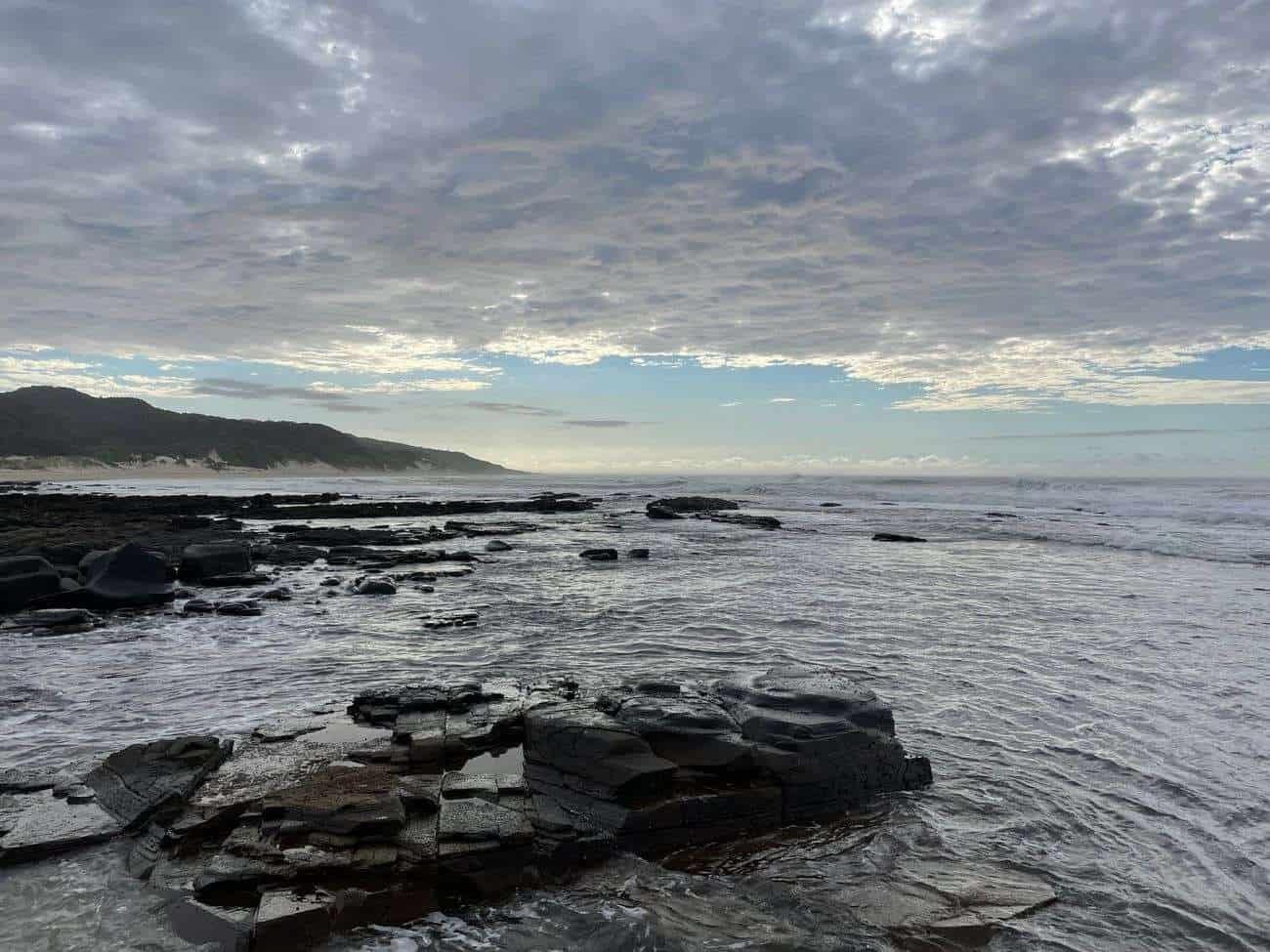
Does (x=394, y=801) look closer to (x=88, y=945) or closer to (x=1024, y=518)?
(x=88, y=945)

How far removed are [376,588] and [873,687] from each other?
11566 millimetres

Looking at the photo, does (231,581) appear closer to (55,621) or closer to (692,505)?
(55,621)

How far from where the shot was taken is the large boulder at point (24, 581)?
46.1ft

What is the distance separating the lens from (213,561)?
18109 mm

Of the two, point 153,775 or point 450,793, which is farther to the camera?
point 153,775

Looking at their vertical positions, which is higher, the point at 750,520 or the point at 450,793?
the point at 750,520

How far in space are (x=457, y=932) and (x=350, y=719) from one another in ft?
13.0

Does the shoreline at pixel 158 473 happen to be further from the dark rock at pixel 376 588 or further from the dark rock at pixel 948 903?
the dark rock at pixel 948 903

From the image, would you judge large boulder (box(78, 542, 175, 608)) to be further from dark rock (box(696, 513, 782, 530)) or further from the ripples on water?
dark rock (box(696, 513, 782, 530))

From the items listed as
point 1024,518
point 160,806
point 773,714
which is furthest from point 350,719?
point 1024,518

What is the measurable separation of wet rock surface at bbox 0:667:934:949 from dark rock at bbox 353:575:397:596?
8956mm

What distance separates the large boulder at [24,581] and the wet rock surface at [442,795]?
10455mm

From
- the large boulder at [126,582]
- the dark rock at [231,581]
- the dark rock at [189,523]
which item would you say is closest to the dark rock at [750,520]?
the dark rock at [231,581]

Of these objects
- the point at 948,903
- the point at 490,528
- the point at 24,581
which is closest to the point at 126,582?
A: the point at 24,581
